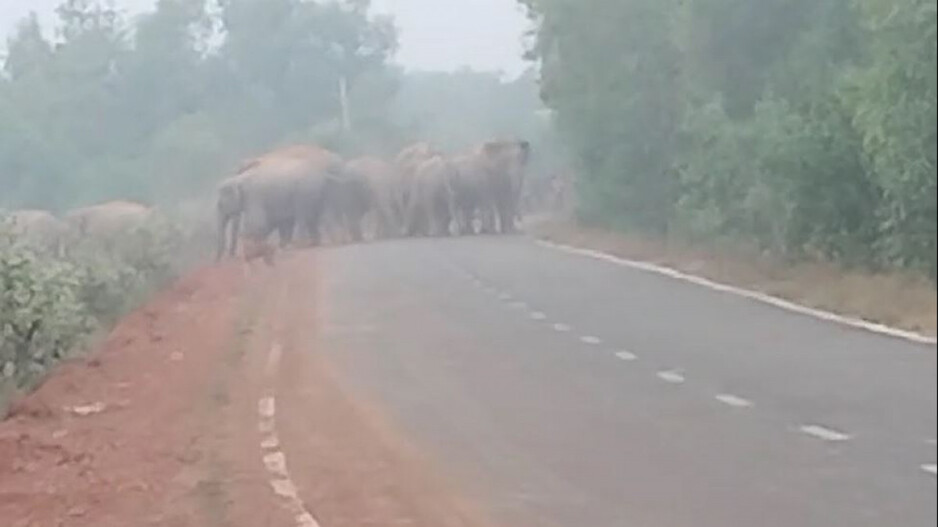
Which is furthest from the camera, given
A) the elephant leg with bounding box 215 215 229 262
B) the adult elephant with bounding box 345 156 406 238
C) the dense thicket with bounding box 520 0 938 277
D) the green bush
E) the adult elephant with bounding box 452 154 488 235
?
the adult elephant with bounding box 345 156 406 238

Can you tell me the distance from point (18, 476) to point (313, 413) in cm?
301

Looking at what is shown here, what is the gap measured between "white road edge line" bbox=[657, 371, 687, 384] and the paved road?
3 cm

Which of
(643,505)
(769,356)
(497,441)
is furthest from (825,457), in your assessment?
(769,356)

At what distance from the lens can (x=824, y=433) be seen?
42.2 feet

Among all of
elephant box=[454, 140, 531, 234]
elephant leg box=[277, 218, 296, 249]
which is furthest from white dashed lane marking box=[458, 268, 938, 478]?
elephant box=[454, 140, 531, 234]

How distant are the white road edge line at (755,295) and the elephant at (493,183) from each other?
413 inches

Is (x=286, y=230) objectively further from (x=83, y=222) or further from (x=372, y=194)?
(x=83, y=222)

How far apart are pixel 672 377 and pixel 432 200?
4136cm

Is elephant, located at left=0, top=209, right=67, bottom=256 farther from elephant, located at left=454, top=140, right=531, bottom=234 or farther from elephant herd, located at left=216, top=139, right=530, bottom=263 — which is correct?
elephant, located at left=454, top=140, right=531, bottom=234

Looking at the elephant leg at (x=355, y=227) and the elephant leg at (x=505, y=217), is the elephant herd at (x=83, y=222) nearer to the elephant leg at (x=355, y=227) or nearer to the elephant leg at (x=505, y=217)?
the elephant leg at (x=355, y=227)

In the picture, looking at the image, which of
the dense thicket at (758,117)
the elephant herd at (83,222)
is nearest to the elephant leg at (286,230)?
the dense thicket at (758,117)

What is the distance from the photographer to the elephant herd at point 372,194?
A: 51.7 metres

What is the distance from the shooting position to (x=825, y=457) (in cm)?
1201

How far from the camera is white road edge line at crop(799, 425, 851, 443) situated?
12.6 m
